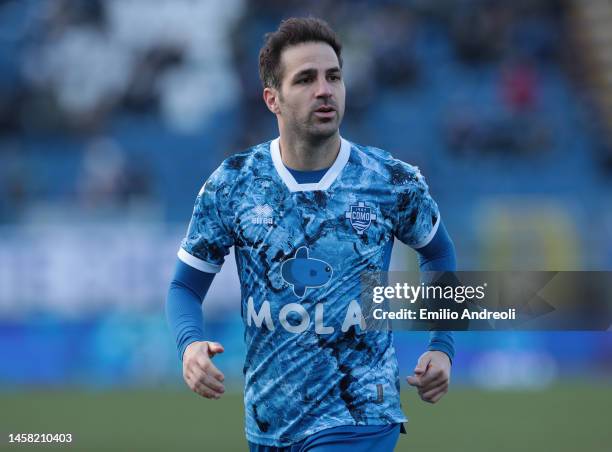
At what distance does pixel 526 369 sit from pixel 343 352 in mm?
11927

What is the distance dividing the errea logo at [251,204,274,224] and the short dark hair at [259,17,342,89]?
545 millimetres

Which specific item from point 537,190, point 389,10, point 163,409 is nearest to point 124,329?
point 163,409

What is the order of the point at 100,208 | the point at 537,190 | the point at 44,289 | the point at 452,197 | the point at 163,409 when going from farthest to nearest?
1. the point at 537,190
2. the point at 452,197
3. the point at 100,208
4. the point at 44,289
5. the point at 163,409

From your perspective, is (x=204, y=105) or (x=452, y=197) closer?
(x=452, y=197)

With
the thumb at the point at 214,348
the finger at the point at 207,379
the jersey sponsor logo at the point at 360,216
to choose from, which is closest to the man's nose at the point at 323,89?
the jersey sponsor logo at the point at 360,216

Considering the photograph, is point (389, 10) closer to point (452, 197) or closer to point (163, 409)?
point (452, 197)

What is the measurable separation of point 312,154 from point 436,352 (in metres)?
0.93

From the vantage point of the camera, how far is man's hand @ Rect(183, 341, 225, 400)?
4.12m

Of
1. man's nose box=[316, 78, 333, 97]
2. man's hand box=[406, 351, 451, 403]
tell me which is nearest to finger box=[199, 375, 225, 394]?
man's hand box=[406, 351, 451, 403]

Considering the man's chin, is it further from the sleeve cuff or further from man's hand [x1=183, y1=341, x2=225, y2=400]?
man's hand [x1=183, y1=341, x2=225, y2=400]

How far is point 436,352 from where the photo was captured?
179 inches

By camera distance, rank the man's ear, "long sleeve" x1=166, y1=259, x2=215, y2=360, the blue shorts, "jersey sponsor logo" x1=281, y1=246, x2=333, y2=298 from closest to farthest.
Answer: the blue shorts
"jersey sponsor logo" x1=281, y1=246, x2=333, y2=298
"long sleeve" x1=166, y1=259, x2=215, y2=360
the man's ear

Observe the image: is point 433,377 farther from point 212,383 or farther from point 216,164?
point 216,164

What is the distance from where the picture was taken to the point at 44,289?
1516cm
